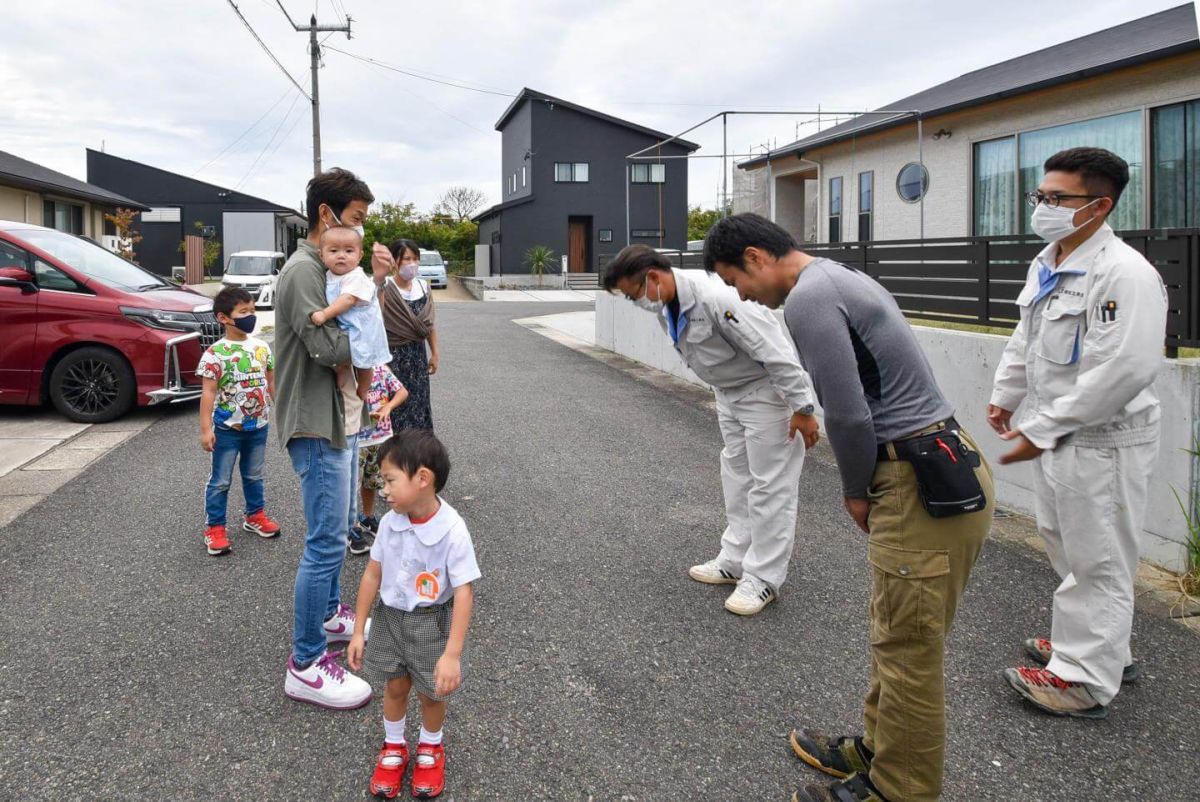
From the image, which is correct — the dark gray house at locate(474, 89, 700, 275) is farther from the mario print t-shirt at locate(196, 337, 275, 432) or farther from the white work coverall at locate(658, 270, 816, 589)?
the white work coverall at locate(658, 270, 816, 589)

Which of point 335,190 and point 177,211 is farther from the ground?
point 177,211

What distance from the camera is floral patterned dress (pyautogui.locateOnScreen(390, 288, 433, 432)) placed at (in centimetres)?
550

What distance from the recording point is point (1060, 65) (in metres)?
12.1

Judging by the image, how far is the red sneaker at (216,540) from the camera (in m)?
4.71

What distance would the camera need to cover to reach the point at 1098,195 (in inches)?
119

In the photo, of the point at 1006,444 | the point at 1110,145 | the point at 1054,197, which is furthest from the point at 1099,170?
the point at 1110,145

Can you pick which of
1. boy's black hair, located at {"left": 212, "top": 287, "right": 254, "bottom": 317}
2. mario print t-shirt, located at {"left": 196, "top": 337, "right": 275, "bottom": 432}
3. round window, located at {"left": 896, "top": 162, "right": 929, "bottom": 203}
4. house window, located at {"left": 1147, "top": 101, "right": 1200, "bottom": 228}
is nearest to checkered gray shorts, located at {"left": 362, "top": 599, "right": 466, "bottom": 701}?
mario print t-shirt, located at {"left": 196, "top": 337, "right": 275, "bottom": 432}

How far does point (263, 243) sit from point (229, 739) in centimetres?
4649

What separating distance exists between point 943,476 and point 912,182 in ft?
44.6

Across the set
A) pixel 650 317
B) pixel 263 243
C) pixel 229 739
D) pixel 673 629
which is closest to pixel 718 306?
pixel 673 629

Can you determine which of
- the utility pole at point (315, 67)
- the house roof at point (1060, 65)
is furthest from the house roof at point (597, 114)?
the house roof at point (1060, 65)

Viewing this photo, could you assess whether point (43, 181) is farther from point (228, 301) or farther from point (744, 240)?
point (744, 240)

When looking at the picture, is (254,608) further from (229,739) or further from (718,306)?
(718,306)

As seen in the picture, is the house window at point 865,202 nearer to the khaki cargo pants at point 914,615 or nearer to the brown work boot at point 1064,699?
the brown work boot at point 1064,699
